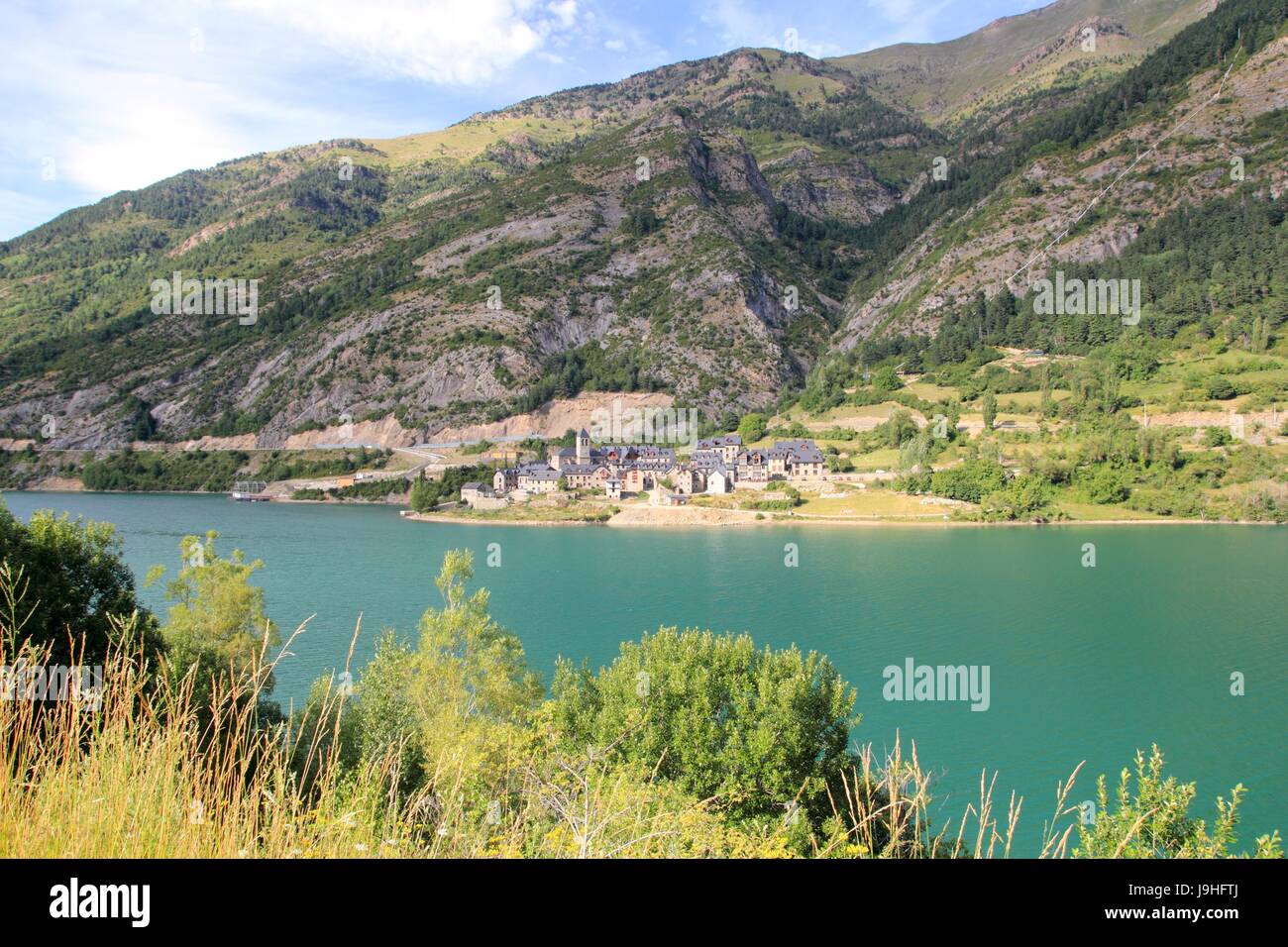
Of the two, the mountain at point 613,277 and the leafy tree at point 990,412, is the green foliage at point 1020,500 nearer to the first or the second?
the leafy tree at point 990,412

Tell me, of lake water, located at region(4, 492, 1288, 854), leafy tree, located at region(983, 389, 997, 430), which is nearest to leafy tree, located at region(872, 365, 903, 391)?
leafy tree, located at region(983, 389, 997, 430)

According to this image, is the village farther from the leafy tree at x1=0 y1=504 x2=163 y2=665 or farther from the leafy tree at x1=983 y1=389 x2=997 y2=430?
the leafy tree at x1=0 y1=504 x2=163 y2=665

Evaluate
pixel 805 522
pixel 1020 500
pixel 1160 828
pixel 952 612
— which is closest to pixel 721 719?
pixel 1160 828

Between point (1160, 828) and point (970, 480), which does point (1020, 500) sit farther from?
point (1160, 828)
